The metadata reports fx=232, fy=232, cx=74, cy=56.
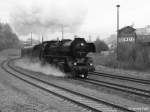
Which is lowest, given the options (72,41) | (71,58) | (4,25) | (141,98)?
(141,98)

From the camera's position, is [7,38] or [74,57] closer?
[74,57]

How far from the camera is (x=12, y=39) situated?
103875mm

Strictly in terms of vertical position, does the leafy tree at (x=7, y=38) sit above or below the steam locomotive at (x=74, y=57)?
above

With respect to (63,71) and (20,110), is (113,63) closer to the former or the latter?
(63,71)

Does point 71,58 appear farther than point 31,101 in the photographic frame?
Yes

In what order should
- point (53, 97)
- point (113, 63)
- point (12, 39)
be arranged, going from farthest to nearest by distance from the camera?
1. point (12, 39)
2. point (113, 63)
3. point (53, 97)

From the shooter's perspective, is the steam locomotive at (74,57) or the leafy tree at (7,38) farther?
the leafy tree at (7,38)

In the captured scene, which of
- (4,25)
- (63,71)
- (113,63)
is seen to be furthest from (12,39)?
(63,71)

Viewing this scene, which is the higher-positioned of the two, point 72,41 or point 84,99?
point 72,41

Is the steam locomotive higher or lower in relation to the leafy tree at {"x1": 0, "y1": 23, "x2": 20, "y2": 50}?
lower

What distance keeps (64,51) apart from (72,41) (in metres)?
1.06

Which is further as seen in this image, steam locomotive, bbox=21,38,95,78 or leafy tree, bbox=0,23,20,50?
leafy tree, bbox=0,23,20,50

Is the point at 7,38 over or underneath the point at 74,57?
over

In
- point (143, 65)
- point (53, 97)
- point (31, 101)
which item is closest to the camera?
point (31, 101)
